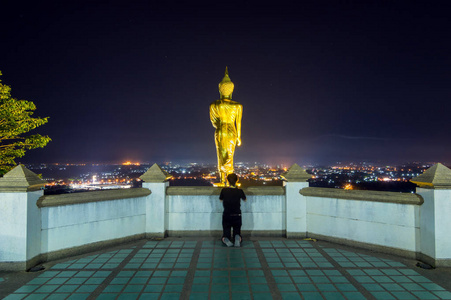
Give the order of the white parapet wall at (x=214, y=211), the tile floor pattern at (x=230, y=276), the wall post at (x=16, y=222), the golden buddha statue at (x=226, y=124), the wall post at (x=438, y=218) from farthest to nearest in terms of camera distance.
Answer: the golden buddha statue at (x=226, y=124), the white parapet wall at (x=214, y=211), the wall post at (x=438, y=218), the wall post at (x=16, y=222), the tile floor pattern at (x=230, y=276)

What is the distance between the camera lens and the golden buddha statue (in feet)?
29.4

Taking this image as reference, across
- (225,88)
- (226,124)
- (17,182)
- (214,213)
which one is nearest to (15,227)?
(17,182)

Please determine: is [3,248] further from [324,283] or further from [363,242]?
[363,242]

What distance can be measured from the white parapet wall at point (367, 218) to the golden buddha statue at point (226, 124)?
2.94 metres

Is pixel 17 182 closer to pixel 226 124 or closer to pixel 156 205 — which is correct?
pixel 156 205

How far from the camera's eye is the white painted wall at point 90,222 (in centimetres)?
556

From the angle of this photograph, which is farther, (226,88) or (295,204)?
(226,88)

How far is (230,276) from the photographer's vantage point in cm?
464

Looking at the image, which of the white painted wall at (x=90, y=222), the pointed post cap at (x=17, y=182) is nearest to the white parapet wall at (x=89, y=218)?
the white painted wall at (x=90, y=222)

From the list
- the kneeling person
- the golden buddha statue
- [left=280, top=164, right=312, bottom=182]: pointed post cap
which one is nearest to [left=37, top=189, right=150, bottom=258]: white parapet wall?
the kneeling person

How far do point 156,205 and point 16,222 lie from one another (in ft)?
9.67

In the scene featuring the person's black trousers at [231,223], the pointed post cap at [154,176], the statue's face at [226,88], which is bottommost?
the person's black trousers at [231,223]

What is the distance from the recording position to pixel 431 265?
5121 millimetres

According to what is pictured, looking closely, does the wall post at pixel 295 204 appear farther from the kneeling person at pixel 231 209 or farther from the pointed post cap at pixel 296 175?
the kneeling person at pixel 231 209
